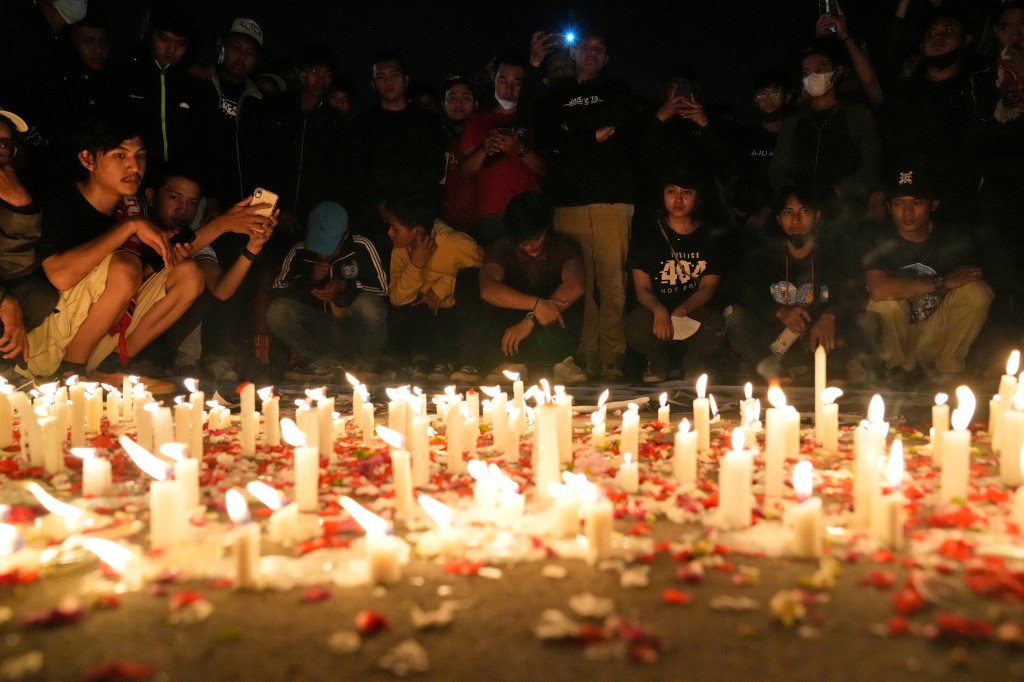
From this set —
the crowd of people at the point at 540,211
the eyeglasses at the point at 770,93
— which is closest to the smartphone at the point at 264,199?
the crowd of people at the point at 540,211

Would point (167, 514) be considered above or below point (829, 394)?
below

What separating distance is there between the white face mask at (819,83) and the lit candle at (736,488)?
475 centimetres

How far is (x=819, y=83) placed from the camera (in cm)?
670

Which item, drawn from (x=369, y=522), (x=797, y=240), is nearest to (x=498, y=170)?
(x=797, y=240)

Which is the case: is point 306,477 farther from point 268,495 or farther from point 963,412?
point 963,412

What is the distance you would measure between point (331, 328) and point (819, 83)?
4482 mm

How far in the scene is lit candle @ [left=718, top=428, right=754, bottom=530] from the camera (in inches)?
113

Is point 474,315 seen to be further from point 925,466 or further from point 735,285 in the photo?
point 925,466

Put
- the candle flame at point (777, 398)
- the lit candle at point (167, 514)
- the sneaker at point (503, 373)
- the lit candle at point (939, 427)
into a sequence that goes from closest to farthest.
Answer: the lit candle at point (167, 514), the candle flame at point (777, 398), the lit candle at point (939, 427), the sneaker at point (503, 373)

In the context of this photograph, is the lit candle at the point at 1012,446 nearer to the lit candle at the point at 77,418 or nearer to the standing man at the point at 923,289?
the standing man at the point at 923,289

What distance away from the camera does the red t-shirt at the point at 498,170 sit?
7164 mm

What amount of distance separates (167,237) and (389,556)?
175 inches

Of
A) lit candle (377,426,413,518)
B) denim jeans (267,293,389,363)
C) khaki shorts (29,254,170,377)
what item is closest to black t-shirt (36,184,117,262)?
khaki shorts (29,254,170,377)

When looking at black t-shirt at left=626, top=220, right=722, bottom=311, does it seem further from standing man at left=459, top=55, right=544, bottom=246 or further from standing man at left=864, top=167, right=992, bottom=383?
standing man at left=864, top=167, right=992, bottom=383
